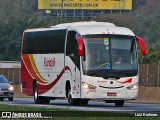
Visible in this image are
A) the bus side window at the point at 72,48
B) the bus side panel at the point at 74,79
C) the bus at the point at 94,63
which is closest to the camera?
the bus at the point at 94,63

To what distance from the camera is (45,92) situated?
4288cm

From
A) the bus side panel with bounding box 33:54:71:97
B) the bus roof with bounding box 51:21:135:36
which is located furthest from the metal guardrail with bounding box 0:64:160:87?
the bus roof with bounding box 51:21:135:36

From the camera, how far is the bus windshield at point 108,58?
126ft

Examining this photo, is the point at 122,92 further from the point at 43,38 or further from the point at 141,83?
the point at 141,83

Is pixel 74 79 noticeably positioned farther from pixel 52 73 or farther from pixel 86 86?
pixel 52 73

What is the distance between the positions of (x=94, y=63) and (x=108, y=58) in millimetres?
620

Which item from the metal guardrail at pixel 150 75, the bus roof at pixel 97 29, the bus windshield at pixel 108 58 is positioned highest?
the bus roof at pixel 97 29

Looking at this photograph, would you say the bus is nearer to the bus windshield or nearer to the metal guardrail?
the bus windshield

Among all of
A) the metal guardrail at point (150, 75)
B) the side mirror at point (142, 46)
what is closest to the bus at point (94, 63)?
the side mirror at point (142, 46)

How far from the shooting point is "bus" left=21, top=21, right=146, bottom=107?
38.3m

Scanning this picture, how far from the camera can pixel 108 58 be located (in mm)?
38500

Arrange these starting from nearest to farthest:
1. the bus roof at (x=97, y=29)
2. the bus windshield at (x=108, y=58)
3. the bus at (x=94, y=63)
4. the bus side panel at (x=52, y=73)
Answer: the bus at (x=94, y=63), the bus windshield at (x=108, y=58), the bus roof at (x=97, y=29), the bus side panel at (x=52, y=73)

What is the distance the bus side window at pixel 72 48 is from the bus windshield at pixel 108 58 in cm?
55

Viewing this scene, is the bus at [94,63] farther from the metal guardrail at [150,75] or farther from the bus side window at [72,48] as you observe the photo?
the metal guardrail at [150,75]
